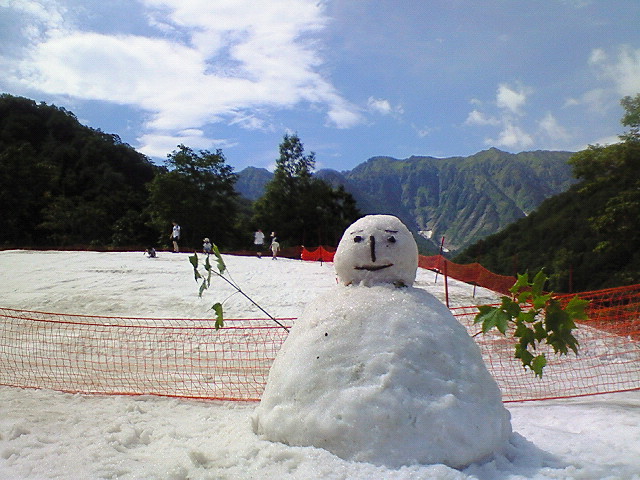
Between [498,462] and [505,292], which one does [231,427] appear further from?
[505,292]

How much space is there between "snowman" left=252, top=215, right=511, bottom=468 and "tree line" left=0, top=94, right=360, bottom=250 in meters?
26.9

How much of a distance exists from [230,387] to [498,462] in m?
3.66

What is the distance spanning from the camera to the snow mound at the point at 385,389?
97.6 inches

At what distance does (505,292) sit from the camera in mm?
11578

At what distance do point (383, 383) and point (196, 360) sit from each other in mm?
4948

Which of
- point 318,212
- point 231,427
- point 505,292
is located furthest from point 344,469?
point 318,212

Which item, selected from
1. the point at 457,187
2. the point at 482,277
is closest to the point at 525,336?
the point at 482,277

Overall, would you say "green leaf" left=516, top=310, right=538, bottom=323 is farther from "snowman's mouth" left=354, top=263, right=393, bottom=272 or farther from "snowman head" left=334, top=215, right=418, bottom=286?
"snowman's mouth" left=354, top=263, right=393, bottom=272

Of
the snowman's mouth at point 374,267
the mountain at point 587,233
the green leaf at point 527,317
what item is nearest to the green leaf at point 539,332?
the green leaf at point 527,317

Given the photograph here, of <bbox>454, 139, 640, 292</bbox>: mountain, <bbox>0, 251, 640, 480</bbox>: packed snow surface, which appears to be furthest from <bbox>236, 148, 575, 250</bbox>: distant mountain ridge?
<bbox>0, 251, 640, 480</bbox>: packed snow surface

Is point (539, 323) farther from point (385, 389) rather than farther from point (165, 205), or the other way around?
point (165, 205)

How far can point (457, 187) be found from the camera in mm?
143625

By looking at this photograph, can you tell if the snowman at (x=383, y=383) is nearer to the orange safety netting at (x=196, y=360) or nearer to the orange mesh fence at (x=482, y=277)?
the orange safety netting at (x=196, y=360)

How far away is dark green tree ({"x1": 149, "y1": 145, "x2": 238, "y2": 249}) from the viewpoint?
2983 centimetres
